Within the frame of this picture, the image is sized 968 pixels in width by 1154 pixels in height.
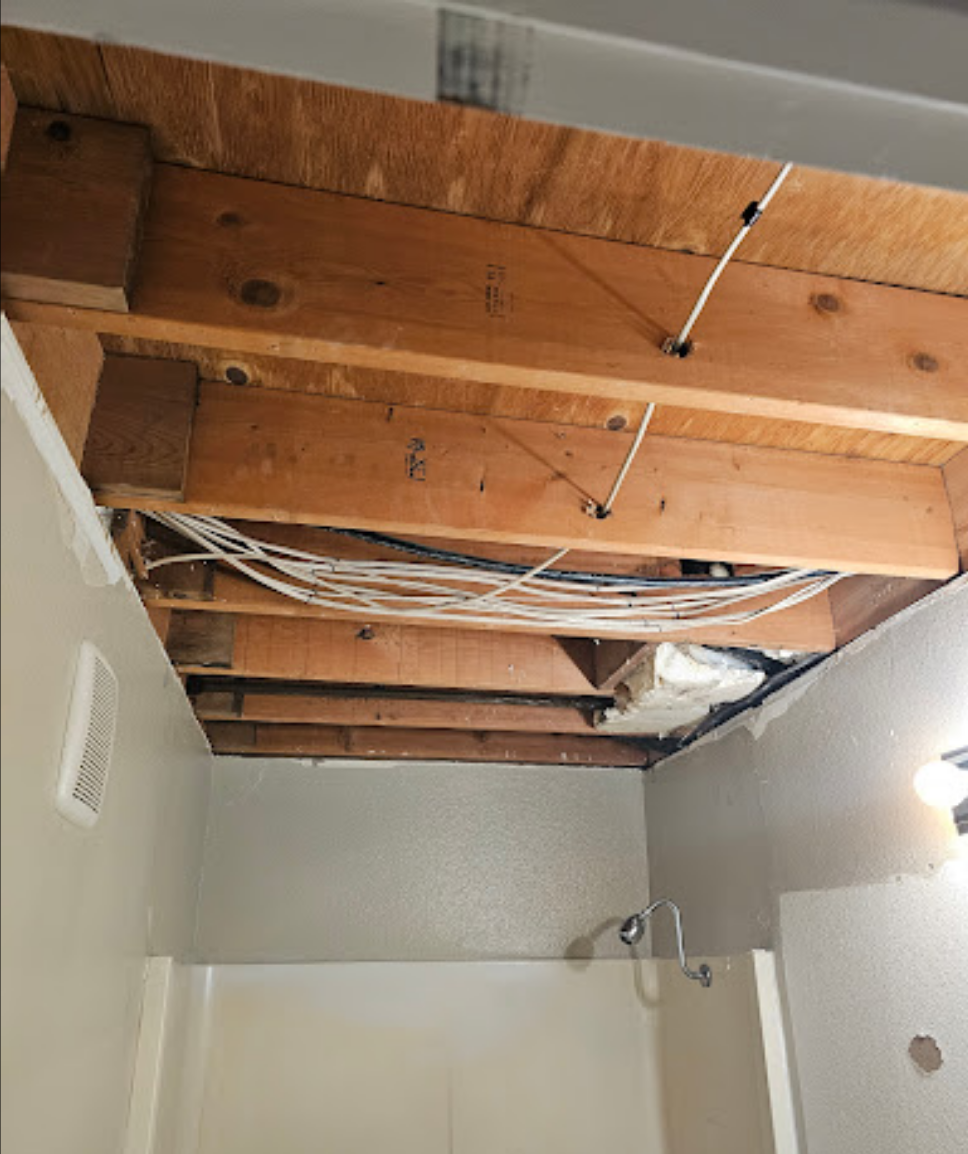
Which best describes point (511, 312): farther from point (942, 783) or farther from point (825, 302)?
point (942, 783)

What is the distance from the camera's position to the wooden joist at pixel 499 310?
3.36ft

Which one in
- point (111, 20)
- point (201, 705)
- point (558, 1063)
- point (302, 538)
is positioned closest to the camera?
point (111, 20)

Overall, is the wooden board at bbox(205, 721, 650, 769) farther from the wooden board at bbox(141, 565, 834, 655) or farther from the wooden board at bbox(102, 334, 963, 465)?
the wooden board at bbox(102, 334, 963, 465)

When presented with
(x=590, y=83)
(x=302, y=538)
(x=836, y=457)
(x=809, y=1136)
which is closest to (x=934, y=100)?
(x=590, y=83)

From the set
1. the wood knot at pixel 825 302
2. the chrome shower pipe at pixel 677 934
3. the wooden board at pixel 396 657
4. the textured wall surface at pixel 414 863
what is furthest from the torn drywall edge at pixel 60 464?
the chrome shower pipe at pixel 677 934

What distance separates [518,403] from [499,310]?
363mm

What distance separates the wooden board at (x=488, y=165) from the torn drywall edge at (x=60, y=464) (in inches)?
11.1

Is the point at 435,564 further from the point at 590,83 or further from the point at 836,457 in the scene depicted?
the point at 590,83

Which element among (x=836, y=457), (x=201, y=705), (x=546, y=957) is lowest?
(x=546, y=957)

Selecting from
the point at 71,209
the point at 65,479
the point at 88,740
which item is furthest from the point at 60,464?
the point at 88,740

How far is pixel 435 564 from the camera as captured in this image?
1.69 m

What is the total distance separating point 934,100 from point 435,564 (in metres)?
1.27

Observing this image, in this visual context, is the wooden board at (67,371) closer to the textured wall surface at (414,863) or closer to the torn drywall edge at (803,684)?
the torn drywall edge at (803,684)

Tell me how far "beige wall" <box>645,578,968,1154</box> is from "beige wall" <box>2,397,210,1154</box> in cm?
138
